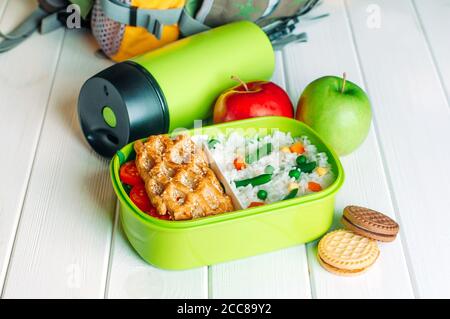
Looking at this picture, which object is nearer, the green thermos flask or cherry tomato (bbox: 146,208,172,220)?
cherry tomato (bbox: 146,208,172,220)

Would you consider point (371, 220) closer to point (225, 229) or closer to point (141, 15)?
point (225, 229)

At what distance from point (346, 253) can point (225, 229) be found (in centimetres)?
19

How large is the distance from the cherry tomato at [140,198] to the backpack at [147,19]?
425 mm

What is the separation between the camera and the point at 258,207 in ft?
3.59

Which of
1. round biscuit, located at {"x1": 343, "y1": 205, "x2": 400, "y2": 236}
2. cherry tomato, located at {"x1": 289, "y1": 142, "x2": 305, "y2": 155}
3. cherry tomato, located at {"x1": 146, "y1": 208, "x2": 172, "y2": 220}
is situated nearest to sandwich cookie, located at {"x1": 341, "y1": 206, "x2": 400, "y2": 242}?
round biscuit, located at {"x1": 343, "y1": 205, "x2": 400, "y2": 236}

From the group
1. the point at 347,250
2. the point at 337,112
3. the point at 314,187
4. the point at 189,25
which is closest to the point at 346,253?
the point at 347,250

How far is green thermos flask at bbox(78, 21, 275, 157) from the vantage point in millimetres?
1285

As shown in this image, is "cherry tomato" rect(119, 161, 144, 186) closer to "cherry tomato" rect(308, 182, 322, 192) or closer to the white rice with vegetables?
the white rice with vegetables

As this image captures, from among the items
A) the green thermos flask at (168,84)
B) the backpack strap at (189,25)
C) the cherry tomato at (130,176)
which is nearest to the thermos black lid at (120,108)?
the green thermos flask at (168,84)

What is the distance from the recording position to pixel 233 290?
113 centimetres

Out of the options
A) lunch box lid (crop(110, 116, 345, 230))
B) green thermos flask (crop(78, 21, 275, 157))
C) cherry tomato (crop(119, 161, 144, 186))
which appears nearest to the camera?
lunch box lid (crop(110, 116, 345, 230))

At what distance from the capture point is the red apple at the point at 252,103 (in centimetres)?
130

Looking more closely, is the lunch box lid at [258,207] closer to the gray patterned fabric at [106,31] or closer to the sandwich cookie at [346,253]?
the sandwich cookie at [346,253]
